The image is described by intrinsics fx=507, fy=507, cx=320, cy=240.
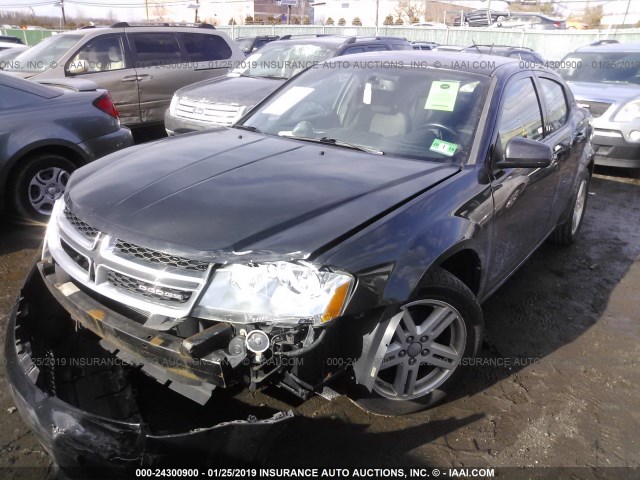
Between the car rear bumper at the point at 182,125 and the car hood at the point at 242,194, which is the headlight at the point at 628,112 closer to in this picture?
the car rear bumper at the point at 182,125

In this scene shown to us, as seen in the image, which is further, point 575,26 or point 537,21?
A: point 575,26

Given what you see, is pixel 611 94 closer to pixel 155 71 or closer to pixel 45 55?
pixel 155 71

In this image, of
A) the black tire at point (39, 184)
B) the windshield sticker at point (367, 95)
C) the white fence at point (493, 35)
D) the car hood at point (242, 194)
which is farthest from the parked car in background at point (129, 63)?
the white fence at point (493, 35)

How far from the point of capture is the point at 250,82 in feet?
24.4

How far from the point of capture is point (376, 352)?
2127 mm

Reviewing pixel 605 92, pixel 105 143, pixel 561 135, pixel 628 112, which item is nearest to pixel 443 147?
pixel 561 135

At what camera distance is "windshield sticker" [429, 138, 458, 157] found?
286 cm

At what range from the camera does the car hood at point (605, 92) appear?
295 inches

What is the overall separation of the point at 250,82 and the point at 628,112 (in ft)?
17.9

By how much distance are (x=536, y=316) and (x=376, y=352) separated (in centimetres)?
205

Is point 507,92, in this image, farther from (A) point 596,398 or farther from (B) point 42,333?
(B) point 42,333

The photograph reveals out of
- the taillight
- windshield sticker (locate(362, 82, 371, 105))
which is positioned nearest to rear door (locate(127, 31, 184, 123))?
the taillight

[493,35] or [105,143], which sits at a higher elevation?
[493,35]

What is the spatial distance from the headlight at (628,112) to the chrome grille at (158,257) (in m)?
7.32
